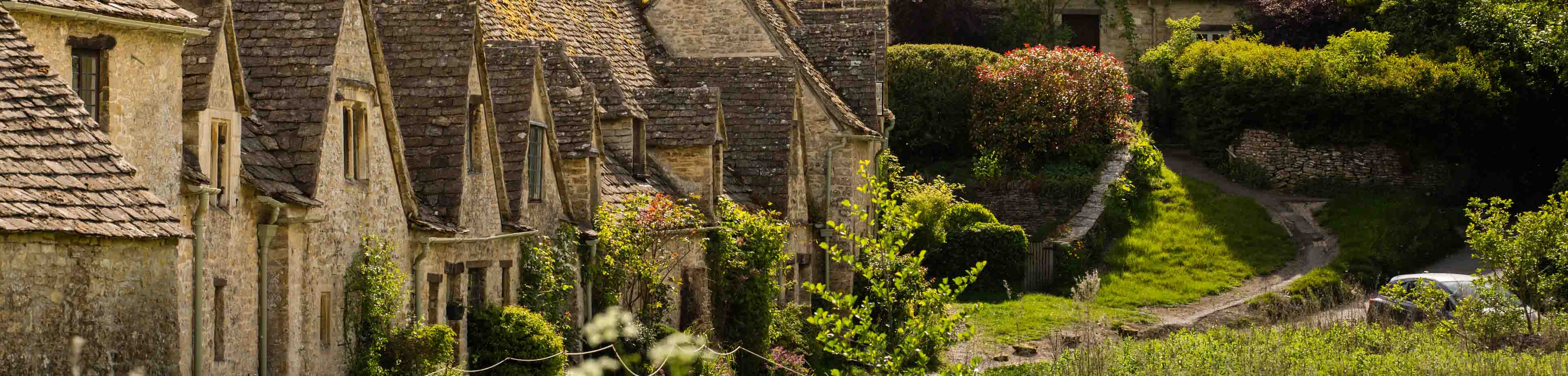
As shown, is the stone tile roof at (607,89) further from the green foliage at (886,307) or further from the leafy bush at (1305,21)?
the leafy bush at (1305,21)

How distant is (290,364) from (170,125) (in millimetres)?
3170

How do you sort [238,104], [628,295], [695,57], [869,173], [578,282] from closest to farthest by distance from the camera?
[238,104], [578,282], [628,295], [695,57], [869,173]

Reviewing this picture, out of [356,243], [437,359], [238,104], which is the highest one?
[238,104]

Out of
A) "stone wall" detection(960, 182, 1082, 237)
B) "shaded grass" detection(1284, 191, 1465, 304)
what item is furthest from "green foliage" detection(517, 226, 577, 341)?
"stone wall" detection(960, 182, 1082, 237)

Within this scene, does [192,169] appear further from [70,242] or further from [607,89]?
[607,89]

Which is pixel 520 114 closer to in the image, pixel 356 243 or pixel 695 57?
pixel 356 243

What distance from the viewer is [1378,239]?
44.8 meters

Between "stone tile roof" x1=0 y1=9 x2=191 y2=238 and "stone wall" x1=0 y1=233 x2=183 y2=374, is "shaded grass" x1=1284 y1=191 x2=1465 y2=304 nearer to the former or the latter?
"stone wall" x1=0 y1=233 x2=183 y2=374

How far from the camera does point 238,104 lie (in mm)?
16000

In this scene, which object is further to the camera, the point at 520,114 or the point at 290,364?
the point at 520,114

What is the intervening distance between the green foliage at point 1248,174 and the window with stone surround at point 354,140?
37.8m

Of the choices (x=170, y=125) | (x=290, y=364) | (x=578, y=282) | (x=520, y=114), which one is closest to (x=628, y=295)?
(x=578, y=282)

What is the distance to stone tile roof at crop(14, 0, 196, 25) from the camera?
1292 cm

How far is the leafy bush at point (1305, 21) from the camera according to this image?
197 feet
